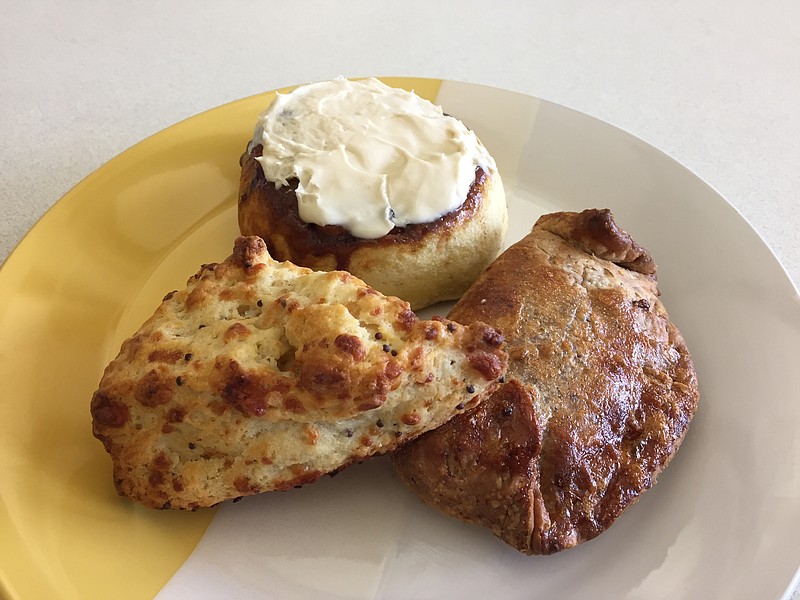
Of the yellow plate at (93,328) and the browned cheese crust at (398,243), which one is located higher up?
the browned cheese crust at (398,243)

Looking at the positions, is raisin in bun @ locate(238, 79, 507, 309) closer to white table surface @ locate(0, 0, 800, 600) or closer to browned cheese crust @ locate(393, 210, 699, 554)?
browned cheese crust @ locate(393, 210, 699, 554)

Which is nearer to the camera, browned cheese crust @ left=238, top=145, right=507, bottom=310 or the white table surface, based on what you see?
browned cheese crust @ left=238, top=145, right=507, bottom=310

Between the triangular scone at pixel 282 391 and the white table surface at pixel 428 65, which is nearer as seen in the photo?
the triangular scone at pixel 282 391

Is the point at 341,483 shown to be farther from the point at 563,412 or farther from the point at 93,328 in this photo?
the point at 93,328

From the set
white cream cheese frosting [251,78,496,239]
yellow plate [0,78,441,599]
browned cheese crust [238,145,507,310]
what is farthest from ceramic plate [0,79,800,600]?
white cream cheese frosting [251,78,496,239]

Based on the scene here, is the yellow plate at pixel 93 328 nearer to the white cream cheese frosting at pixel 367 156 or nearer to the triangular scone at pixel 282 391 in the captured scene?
the triangular scone at pixel 282 391

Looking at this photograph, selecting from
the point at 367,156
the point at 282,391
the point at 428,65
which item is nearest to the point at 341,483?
the point at 282,391

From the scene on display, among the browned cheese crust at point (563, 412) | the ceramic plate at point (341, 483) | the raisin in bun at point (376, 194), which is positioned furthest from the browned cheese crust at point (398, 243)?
the ceramic plate at point (341, 483)

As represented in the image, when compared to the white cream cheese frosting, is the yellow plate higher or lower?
lower
